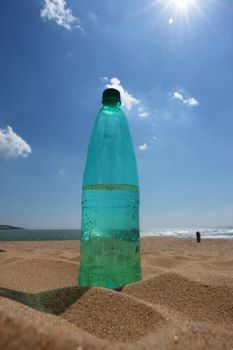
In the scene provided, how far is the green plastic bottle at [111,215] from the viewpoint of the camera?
1.83 m

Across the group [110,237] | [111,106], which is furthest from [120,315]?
[111,106]

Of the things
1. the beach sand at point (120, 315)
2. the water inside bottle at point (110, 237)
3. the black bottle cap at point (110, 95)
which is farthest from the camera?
the black bottle cap at point (110, 95)

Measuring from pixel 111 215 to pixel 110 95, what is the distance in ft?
3.03

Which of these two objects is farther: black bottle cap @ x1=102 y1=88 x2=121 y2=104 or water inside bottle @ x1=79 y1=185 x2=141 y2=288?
black bottle cap @ x1=102 y1=88 x2=121 y2=104

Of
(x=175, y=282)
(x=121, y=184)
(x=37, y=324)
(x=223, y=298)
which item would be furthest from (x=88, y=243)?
(x=37, y=324)

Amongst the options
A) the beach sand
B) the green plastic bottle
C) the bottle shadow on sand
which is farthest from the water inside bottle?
the bottle shadow on sand

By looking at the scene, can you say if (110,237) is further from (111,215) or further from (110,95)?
(110,95)

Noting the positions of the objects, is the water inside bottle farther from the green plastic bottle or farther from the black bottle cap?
the black bottle cap

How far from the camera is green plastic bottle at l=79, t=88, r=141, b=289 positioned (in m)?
1.83

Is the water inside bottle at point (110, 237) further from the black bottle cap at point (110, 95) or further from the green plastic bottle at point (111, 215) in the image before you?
the black bottle cap at point (110, 95)

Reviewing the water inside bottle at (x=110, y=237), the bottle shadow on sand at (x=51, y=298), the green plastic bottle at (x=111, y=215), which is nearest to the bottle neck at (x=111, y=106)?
the green plastic bottle at (x=111, y=215)

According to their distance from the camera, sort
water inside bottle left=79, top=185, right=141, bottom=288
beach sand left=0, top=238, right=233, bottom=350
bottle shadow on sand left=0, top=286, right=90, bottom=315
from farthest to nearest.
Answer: water inside bottle left=79, top=185, right=141, bottom=288 < bottle shadow on sand left=0, top=286, right=90, bottom=315 < beach sand left=0, top=238, right=233, bottom=350

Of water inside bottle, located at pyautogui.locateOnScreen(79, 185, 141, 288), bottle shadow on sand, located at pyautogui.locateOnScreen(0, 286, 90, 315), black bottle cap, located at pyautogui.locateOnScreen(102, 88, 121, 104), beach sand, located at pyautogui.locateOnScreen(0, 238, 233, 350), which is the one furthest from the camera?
black bottle cap, located at pyautogui.locateOnScreen(102, 88, 121, 104)

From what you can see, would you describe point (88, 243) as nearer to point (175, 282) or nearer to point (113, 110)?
point (175, 282)
